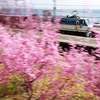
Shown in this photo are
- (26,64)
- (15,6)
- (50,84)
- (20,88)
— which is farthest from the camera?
(15,6)

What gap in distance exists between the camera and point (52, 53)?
337 centimetres

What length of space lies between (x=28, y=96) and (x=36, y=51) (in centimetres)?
96

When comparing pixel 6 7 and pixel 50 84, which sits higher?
pixel 6 7

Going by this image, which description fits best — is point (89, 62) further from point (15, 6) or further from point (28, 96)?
point (15, 6)

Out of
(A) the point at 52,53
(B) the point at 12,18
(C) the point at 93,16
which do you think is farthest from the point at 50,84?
(B) the point at 12,18

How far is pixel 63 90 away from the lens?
3824 mm

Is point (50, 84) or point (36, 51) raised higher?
point (36, 51)

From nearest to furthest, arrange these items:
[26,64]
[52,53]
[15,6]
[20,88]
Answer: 1. [26,64]
2. [52,53]
3. [20,88]
4. [15,6]

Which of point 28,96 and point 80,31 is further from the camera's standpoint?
point 80,31

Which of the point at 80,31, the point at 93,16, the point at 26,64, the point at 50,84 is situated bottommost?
the point at 80,31

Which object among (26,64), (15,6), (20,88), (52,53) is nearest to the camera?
(26,64)

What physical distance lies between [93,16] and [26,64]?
51.2 inches

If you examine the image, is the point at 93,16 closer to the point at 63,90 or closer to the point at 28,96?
the point at 63,90

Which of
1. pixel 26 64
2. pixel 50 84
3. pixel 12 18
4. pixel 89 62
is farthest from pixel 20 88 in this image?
pixel 12 18
